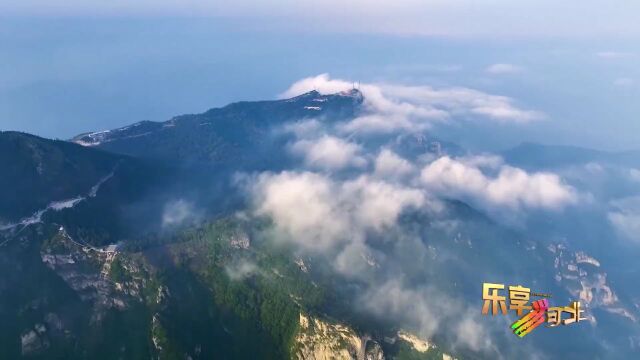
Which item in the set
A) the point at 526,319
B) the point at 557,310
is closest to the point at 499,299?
the point at 526,319

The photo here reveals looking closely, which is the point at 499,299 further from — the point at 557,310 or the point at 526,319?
the point at 557,310
